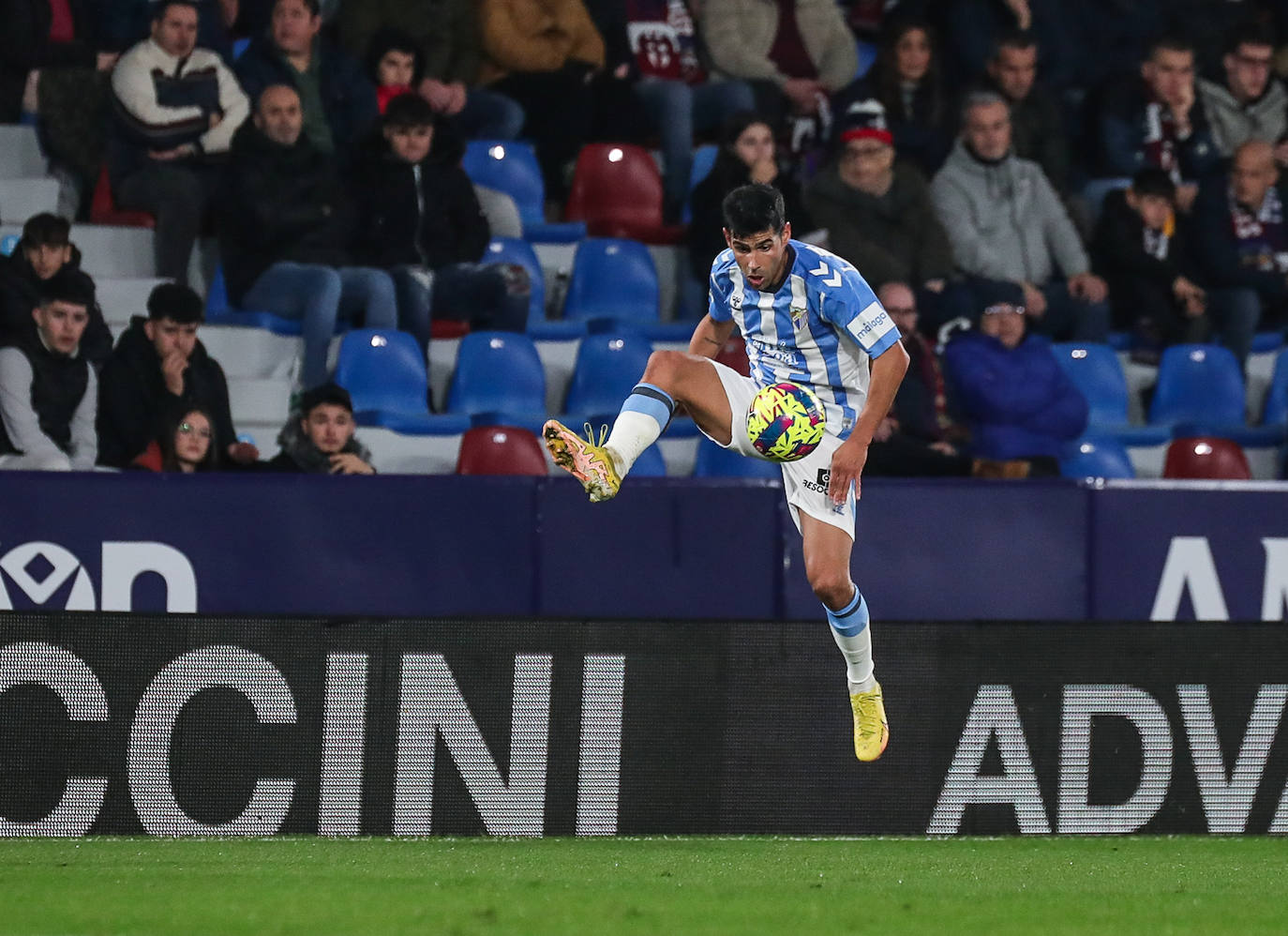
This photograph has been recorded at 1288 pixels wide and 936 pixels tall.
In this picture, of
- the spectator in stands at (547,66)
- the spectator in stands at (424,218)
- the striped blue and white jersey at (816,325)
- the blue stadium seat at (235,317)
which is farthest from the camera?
the spectator in stands at (547,66)

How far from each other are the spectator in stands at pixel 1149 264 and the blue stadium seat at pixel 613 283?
9.11 ft

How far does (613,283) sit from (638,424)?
4.95 m

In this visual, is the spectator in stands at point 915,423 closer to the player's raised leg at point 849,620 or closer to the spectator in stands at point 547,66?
the spectator in stands at point 547,66

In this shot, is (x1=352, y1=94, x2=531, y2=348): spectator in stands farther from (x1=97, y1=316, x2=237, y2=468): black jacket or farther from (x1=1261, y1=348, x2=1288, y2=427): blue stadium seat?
(x1=1261, y1=348, x2=1288, y2=427): blue stadium seat

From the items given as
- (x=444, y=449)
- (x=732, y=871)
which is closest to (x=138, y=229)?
(x=444, y=449)

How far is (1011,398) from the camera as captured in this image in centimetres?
1040

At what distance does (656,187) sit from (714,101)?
0.71 m

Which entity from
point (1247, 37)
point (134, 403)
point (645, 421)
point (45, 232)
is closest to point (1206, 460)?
point (1247, 37)

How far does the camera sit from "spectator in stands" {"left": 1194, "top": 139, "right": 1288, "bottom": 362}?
11766mm

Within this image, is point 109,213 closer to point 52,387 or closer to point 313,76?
point 313,76

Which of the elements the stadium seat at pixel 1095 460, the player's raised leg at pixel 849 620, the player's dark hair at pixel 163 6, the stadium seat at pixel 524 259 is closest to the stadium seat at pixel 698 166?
the stadium seat at pixel 524 259

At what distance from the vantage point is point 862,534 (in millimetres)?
9281

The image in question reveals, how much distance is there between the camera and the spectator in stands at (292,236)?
400 inches

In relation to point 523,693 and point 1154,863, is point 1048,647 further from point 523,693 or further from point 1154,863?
point 523,693
